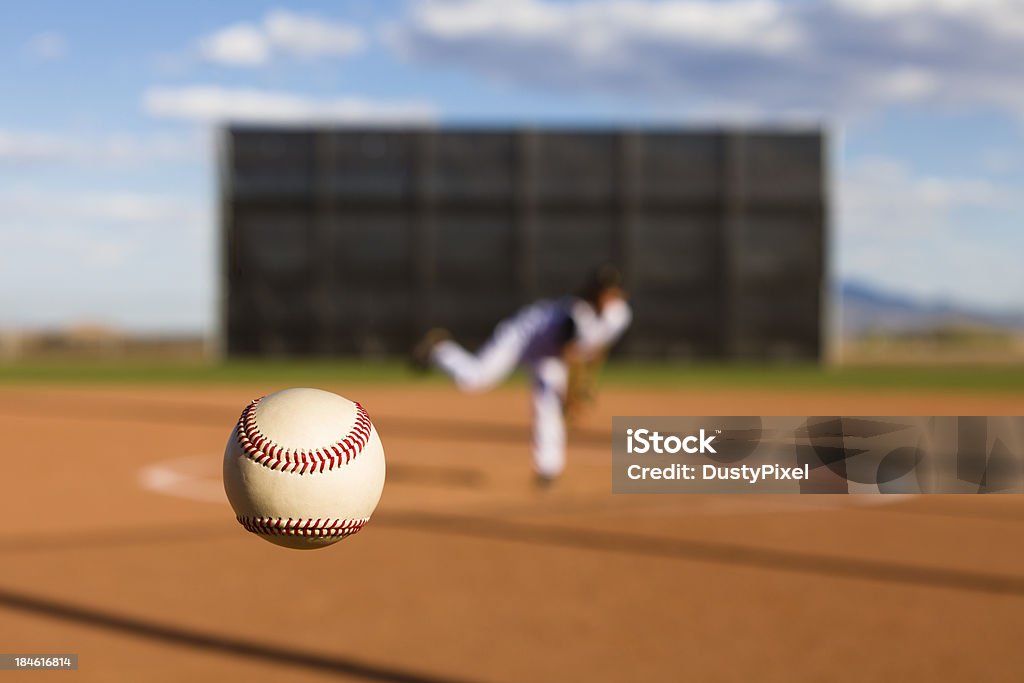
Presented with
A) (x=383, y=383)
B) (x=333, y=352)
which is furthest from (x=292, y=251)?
(x=383, y=383)

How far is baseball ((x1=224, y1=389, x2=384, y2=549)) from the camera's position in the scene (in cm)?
221

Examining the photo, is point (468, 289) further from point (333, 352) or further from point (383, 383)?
point (383, 383)

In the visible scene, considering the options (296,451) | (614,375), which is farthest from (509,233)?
(296,451)

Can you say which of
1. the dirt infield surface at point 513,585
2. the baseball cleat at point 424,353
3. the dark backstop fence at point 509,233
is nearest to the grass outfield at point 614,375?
the dark backstop fence at point 509,233

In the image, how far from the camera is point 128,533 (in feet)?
19.6

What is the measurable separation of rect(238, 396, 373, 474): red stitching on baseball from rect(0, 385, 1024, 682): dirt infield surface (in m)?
1.50

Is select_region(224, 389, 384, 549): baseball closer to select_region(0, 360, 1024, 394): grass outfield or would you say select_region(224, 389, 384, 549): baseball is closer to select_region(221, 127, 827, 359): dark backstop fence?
select_region(0, 360, 1024, 394): grass outfield

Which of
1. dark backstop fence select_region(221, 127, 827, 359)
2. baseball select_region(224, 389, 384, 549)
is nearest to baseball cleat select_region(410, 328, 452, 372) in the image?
baseball select_region(224, 389, 384, 549)

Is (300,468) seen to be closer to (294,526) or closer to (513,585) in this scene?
(294,526)

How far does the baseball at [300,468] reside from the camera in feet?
7.26

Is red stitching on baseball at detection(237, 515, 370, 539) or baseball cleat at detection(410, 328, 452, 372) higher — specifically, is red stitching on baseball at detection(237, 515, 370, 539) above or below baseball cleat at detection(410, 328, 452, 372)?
below

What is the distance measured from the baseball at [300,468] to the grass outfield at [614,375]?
54.1 ft

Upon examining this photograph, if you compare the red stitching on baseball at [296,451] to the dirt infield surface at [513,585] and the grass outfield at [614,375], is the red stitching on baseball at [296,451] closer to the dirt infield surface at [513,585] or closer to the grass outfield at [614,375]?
the dirt infield surface at [513,585]

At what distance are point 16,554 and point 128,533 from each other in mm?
709
